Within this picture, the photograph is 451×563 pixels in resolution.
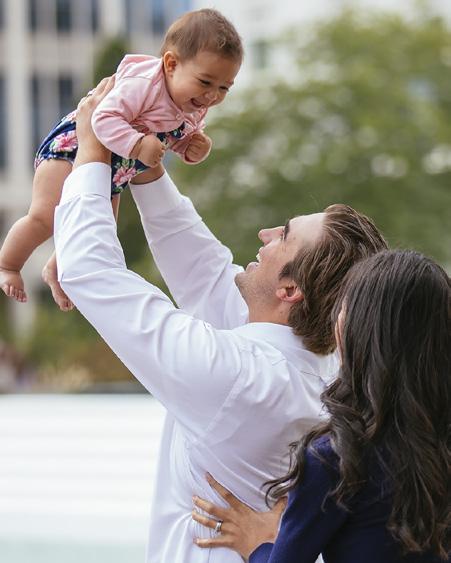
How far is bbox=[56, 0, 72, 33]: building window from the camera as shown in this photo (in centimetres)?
3077

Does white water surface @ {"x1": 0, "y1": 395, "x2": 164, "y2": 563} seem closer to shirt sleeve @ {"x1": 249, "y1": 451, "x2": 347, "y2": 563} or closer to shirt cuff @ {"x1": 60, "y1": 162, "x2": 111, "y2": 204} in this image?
shirt cuff @ {"x1": 60, "y1": 162, "x2": 111, "y2": 204}

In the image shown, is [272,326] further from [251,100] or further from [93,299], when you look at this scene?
[251,100]

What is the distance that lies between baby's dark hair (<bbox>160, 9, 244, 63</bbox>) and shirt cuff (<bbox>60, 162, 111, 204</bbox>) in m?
0.44

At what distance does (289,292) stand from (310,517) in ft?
A: 1.89

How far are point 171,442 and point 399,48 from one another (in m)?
18.5

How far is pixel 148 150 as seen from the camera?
225 centimetres

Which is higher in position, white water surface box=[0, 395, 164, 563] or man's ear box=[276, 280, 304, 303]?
man's ear box=[276, 280, 304, 303]

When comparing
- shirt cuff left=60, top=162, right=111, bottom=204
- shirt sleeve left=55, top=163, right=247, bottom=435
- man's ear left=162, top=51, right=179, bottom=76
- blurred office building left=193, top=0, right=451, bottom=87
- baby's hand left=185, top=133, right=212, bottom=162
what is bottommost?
blurred office building left=193, top=0, right=451, bottom=87

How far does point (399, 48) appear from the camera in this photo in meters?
20.0

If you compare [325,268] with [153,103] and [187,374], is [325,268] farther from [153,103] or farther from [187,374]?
[153,103]

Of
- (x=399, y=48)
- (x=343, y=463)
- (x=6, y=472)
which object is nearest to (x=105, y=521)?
(x=6, y=472)

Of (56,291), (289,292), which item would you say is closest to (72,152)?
(56,291)

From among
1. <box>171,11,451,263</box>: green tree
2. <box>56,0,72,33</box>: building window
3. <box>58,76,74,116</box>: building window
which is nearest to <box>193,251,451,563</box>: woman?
<box>171,11,451,263</box>: green tree

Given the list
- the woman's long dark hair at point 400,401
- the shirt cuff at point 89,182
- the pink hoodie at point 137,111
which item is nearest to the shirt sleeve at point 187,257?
the pink hoodie at point 137,111
